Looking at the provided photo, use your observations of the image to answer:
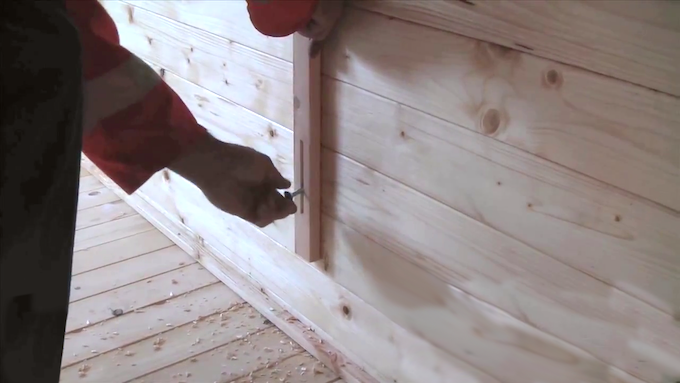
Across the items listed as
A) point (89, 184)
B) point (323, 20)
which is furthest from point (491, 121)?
point (89, 184)

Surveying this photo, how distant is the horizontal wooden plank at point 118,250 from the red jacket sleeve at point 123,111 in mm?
869

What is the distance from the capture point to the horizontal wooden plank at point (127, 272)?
1527mm

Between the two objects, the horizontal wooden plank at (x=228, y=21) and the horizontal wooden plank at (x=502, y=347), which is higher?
the horizontal wooden plank at (x=228, y=21)

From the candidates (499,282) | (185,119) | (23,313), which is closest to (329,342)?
(499,282)

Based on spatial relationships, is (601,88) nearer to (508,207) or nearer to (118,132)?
(508,207)

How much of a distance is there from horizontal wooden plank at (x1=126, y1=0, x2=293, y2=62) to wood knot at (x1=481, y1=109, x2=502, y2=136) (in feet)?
1.32

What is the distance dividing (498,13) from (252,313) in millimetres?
902

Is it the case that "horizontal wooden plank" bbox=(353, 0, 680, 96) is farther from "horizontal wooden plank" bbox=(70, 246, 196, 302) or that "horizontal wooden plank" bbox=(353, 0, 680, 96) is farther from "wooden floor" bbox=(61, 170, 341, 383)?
"horizontal wooden plank" bbox=(70, 246, 196, 302)

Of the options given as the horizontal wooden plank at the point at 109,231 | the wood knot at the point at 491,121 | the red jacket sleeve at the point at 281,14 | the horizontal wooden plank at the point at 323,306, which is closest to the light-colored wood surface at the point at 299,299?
the horizontal wooden plank at the point at 323,306

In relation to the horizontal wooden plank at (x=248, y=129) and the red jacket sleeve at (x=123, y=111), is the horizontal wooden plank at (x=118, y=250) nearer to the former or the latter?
the horizontal wooden plank at (x=248, y=129)

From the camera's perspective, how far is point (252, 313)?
1438 millimetres

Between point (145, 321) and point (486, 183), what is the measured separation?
Result: 2.85ft

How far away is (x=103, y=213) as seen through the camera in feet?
6.15

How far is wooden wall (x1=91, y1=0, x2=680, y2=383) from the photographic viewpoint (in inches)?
26.6
